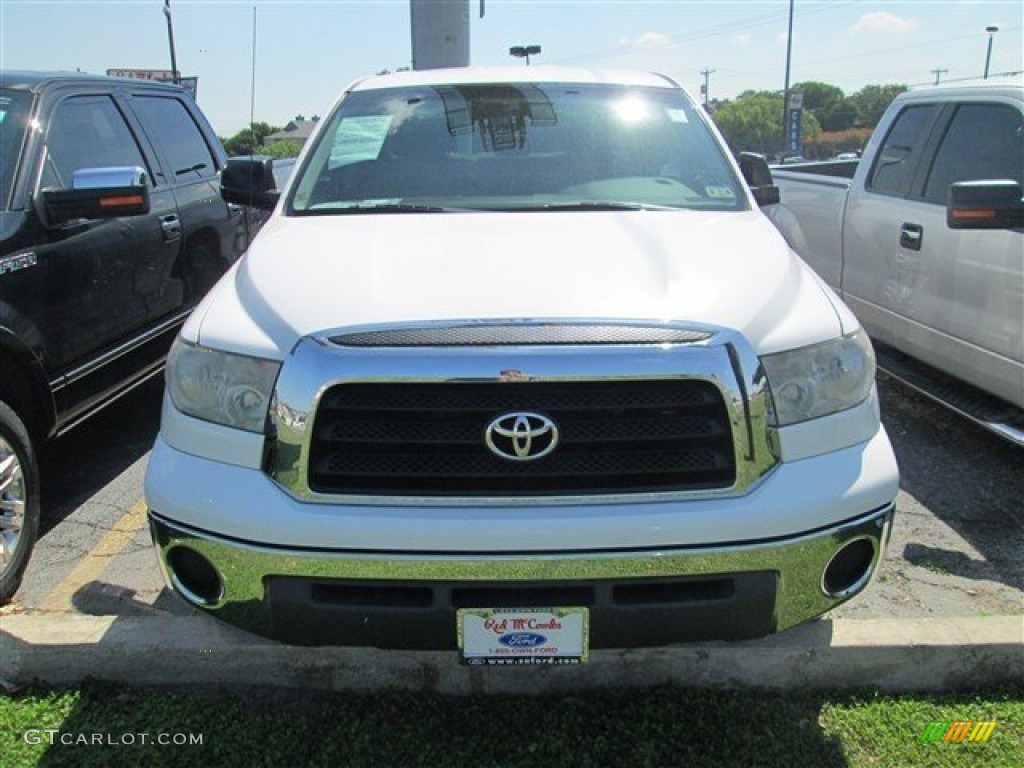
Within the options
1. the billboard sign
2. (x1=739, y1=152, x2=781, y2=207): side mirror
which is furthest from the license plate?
the billboard sign

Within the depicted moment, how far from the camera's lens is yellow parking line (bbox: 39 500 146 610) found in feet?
11.4

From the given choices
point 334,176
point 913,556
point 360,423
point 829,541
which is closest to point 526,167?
point 334,176

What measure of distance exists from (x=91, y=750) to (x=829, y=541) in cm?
215

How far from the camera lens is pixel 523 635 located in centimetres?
229

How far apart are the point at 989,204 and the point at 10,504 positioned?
4188mm

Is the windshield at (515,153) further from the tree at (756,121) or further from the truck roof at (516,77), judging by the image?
the tree at (756,121)

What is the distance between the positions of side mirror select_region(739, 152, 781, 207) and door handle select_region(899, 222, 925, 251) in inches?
47.2

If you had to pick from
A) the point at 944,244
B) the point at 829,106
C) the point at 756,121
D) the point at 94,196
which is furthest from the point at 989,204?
the point at 829,106

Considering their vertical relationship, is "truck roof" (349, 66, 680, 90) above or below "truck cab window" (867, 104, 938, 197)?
above

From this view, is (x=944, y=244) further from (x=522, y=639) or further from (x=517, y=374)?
(x=522, y=639)

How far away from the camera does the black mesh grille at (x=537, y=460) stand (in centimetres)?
225

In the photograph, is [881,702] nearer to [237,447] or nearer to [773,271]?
[773,271]

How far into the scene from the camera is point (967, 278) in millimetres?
4441

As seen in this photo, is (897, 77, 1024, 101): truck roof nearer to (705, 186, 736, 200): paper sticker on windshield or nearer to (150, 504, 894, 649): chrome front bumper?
(705, 186, 736, 200): paper sticker on windshield
